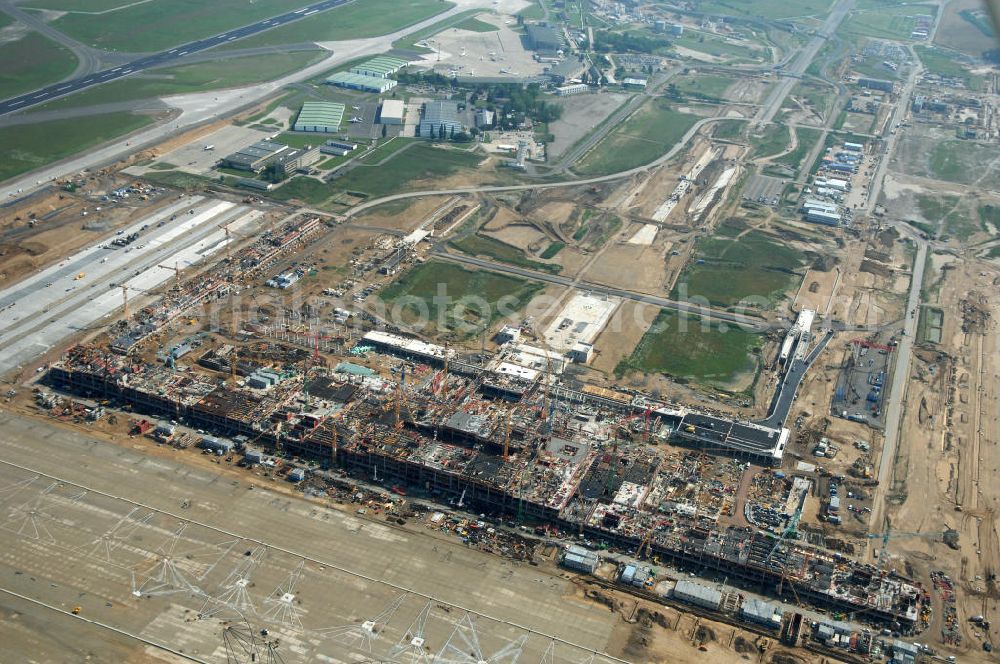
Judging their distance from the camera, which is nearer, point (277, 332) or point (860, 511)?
point (860, 511)

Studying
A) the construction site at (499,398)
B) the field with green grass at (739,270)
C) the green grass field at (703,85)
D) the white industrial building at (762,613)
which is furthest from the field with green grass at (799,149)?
the white industrial building at (762,613)

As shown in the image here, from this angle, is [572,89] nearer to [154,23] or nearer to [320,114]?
[320,114]

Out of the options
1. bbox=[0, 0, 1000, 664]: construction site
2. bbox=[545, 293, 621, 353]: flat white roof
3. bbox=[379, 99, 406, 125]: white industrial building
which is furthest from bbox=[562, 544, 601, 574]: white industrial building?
bbox=[379, 99, 406, 125]: white industrial building

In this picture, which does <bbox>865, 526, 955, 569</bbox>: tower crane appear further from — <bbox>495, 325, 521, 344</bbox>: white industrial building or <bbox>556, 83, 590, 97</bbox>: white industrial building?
<bbox>556, 83, 590, 97</bbox>: white industrial building

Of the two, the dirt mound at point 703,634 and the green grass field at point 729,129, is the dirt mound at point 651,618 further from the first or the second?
the green grass field at point 729,129

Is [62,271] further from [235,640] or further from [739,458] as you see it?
[739,458]

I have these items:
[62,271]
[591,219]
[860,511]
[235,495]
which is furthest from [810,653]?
[62,271]
